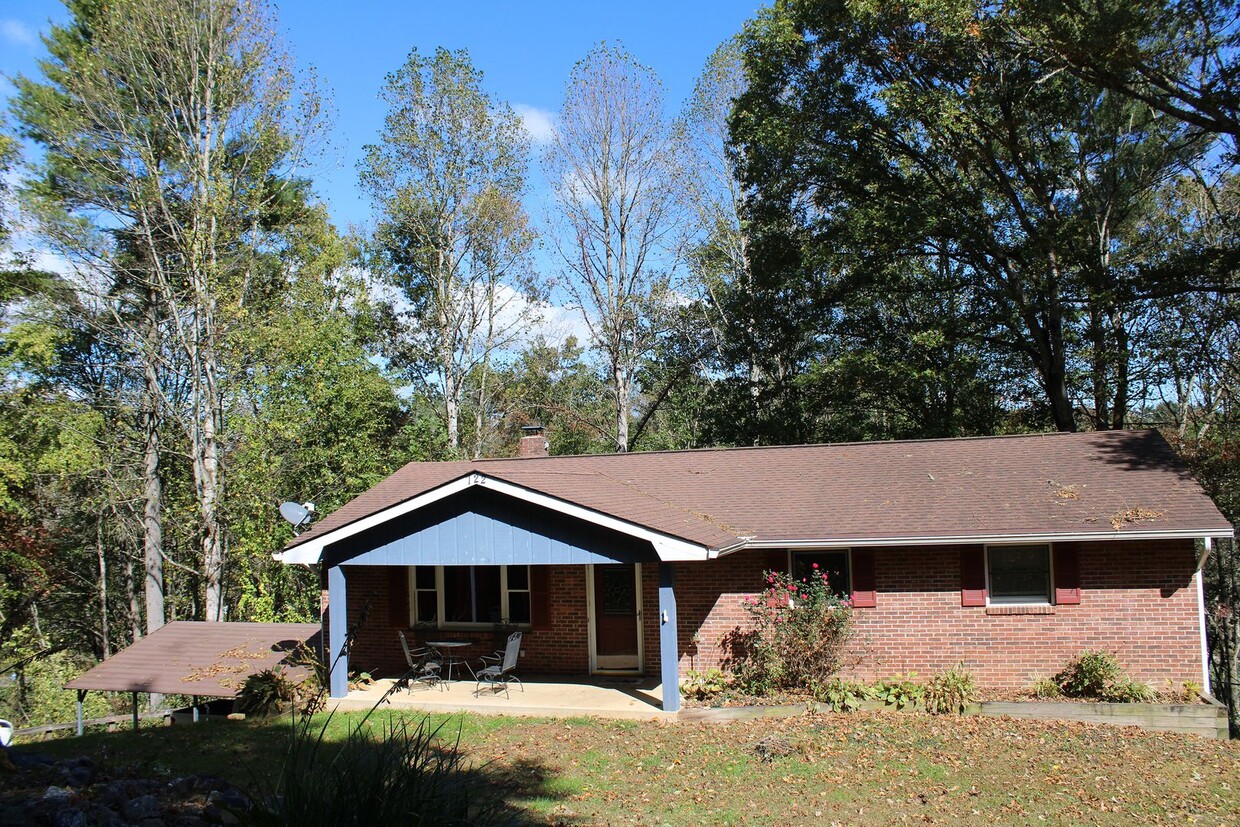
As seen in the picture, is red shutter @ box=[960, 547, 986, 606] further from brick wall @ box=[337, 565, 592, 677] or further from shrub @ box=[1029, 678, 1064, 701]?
brick wall @ box=[337, 565, 592, 677]

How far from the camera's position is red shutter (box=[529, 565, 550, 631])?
14.1 metres

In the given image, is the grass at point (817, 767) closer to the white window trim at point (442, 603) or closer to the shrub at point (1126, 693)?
the shrub at point (1126, 693)

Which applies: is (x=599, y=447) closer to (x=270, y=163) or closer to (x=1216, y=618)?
(x=270, y=163)

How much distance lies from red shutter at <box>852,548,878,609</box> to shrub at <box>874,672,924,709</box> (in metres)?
1.17

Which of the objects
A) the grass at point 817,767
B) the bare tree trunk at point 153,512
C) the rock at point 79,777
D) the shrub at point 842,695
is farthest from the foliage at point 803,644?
the bare tree trunk at point 153,512

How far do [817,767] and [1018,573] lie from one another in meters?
5.07

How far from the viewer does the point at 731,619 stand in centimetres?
1294

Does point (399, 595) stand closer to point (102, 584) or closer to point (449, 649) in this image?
point (449, 649)

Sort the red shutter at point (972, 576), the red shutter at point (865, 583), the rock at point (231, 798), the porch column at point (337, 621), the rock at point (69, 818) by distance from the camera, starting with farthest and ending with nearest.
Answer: the porch column at point (337, 621), the red shutter at point (865, 583), the red shutter at point (972, 576), the rock at point (231, 798), the rock at point (69, 818)

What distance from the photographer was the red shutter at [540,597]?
46.3 feet

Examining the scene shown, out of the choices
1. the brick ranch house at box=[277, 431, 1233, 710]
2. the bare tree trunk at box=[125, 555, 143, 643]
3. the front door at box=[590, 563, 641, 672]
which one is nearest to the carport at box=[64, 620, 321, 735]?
the brick ranch house at box=[277, 431, 1233, 710]

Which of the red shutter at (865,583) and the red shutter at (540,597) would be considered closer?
the red shutter at (865,583)

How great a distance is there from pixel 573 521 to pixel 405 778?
7.28 metres

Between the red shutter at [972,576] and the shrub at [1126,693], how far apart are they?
5.93 feet
